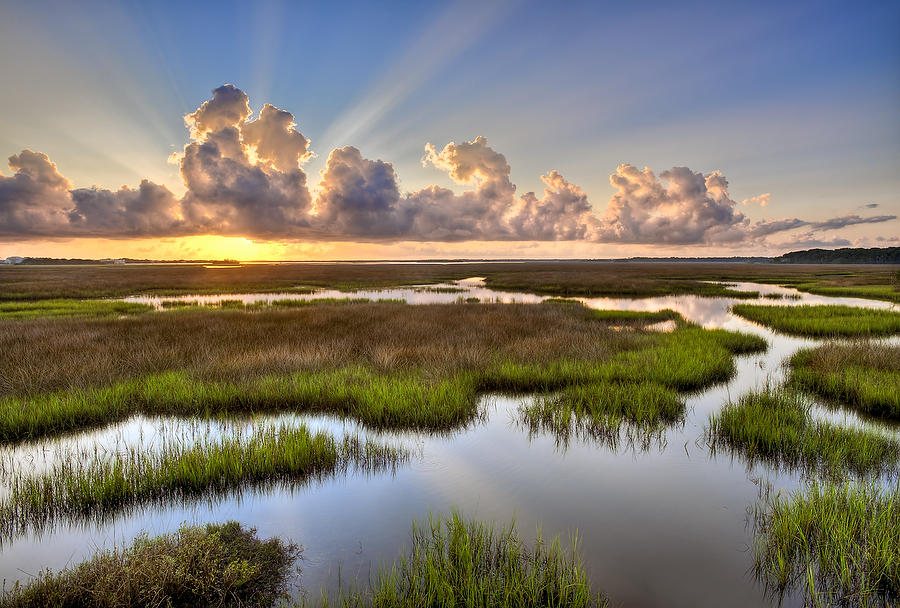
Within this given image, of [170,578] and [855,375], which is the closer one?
[170,578]

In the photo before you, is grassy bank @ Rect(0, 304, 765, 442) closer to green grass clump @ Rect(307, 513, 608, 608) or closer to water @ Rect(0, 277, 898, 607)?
water @ Rect(0, 277, 898, 607)

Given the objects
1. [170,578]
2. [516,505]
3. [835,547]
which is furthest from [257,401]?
[835,547]

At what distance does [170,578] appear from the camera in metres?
4.05

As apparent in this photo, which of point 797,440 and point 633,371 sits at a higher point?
point 633,371

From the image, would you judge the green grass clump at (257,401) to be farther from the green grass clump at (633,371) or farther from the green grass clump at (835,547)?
the green grass clump at (835,547)

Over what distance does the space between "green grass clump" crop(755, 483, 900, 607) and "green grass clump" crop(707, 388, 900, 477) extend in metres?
1.37

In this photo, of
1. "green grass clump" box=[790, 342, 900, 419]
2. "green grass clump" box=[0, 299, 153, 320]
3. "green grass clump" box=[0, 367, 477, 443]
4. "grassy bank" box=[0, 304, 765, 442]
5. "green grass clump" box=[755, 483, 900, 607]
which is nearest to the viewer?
"green grass clump" box=[755, 483, 900, 607]

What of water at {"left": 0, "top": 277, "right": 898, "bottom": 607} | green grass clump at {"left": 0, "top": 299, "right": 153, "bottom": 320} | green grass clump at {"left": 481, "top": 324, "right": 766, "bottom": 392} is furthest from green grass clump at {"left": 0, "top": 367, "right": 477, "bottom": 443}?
green grass clump at {"left": 0, "top": 299, "right": 153, "bottom": 320}

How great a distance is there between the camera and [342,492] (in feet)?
21.0

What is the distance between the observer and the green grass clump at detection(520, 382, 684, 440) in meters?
8.72

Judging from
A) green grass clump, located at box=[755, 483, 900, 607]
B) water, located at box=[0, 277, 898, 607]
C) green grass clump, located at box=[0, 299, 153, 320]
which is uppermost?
green grass clump, located at box=[0, 299, 153, 320]

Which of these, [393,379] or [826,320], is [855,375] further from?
[393,379]

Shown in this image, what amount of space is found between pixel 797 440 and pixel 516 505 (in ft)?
17.8

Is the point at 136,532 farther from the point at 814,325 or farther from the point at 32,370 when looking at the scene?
the point at 814,325
